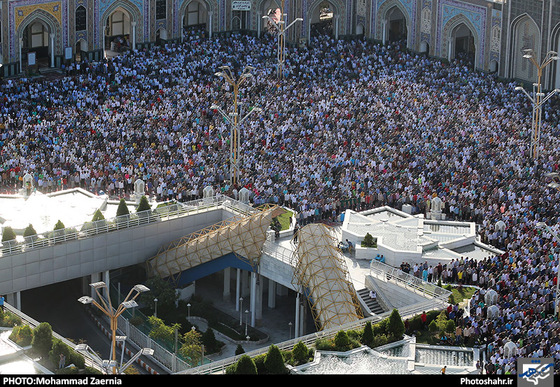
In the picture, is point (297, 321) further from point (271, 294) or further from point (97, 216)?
point (97, 216)

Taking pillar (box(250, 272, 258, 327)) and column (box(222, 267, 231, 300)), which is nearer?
pillar (box(250, 272, 258, 327))

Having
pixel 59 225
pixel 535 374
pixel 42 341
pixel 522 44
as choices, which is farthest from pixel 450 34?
pixel 535 374

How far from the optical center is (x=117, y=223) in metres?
50.6

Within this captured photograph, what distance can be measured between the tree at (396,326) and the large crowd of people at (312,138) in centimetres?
517

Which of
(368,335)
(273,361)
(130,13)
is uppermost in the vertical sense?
(130,13)

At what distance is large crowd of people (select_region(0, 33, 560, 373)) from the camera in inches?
2170

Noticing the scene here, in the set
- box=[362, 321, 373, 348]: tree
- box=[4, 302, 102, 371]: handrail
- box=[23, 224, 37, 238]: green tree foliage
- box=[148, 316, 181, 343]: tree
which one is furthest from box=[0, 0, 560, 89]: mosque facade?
box=[362, 321, 373, 348]: tree

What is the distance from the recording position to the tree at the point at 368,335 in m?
41.0

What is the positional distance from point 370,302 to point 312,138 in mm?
16576

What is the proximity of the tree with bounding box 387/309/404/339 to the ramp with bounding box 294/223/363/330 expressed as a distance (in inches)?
122

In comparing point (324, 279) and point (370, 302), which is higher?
point (324, 279)

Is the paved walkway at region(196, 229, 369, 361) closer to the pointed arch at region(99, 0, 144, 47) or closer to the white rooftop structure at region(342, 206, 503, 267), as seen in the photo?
the white rooftop structure at region(342, 206, 503, 267)

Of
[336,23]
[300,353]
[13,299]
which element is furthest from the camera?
[336,23]

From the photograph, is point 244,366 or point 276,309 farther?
point 276,309
